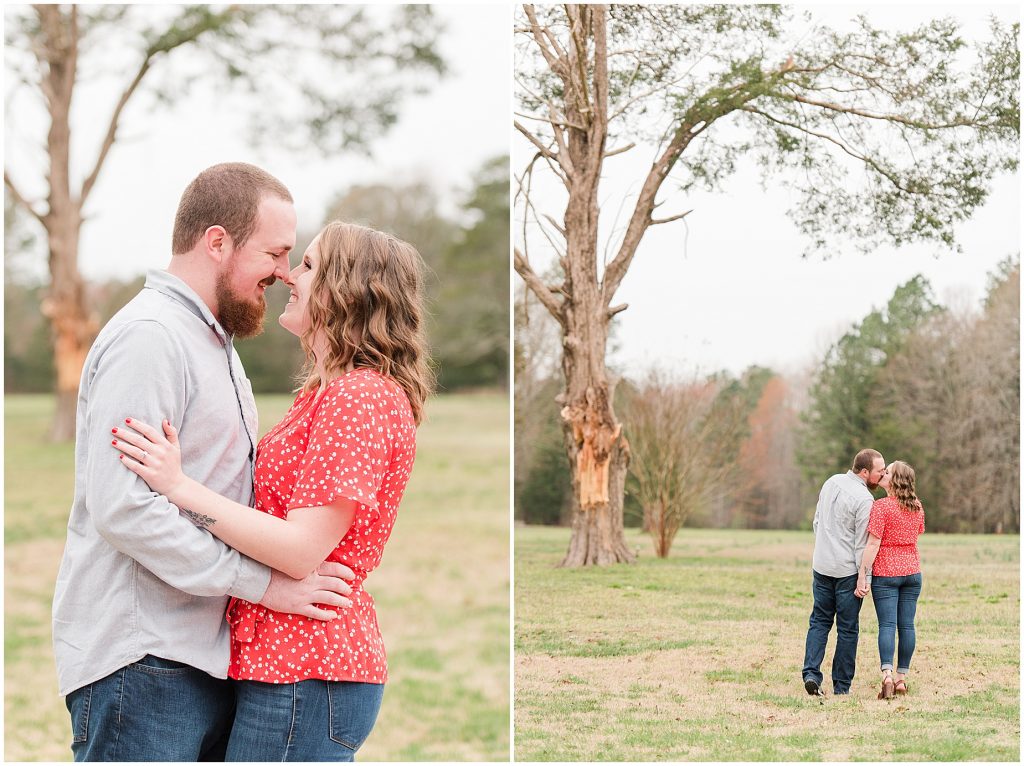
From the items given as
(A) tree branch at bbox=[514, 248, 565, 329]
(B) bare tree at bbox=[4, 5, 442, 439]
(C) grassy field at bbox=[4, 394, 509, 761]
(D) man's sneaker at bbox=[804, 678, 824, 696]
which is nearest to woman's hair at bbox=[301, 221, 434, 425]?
(A) tree branch at bbox=[514, 248, 565, 329]

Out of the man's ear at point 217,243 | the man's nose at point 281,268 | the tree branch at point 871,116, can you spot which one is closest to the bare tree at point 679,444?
the tree branch at point 871,116

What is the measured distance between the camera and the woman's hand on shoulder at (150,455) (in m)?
1.67

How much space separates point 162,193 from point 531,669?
8.14 meters

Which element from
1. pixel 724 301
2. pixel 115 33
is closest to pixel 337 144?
pixel 115 33

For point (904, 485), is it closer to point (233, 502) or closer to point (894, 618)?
point (894, 618)

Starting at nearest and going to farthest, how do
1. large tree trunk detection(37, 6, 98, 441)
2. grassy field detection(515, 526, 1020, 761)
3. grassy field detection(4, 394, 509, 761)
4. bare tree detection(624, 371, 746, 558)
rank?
grassy field detection(515, 526, 1020, 761) < bare tree detection(624, 371, 746, 558) < grassy field detection(4, 394, 509, 761) < large tree trunk detection(37, 6, 98, 441)

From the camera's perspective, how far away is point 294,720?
1792 millimetres

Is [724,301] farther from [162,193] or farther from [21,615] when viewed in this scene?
[162,193]

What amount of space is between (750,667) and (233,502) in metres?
1.52

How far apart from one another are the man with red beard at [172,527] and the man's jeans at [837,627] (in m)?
1.36

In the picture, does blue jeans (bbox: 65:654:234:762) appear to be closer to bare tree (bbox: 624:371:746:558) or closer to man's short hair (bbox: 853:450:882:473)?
bare tree (bbox: 624:371:746:558)

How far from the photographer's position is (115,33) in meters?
9.75

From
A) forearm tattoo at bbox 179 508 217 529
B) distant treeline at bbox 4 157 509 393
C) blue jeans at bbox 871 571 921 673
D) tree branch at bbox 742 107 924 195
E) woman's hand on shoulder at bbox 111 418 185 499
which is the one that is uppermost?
distant treeline at bbox 4 157 509 393

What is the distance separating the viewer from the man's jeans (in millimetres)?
2592
